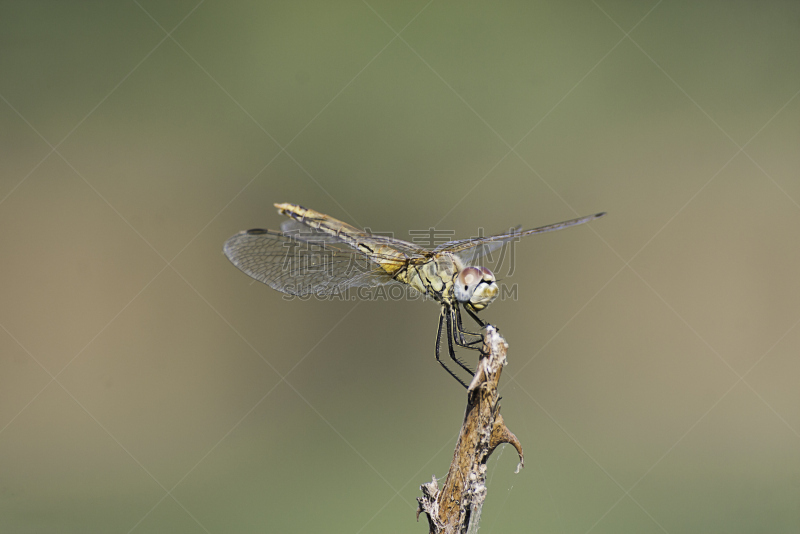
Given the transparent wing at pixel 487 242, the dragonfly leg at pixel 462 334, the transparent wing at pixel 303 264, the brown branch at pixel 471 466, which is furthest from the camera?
the transparent wing at pixel 303 264

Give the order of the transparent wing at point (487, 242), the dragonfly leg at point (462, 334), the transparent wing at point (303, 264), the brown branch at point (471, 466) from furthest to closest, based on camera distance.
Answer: the transparent wing at point (303, 264)
the dragonfly leg at point (462, 334)
the transparent wing at point (487, 242)
the brown branch at point (471, 466)

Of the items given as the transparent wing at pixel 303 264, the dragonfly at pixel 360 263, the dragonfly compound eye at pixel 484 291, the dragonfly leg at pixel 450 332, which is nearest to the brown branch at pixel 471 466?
the dragonfly compound eye at pixel 484 291

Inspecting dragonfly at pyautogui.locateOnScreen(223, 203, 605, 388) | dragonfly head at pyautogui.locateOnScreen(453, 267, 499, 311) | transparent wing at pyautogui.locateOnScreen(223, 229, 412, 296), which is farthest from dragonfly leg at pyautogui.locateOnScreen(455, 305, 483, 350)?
transparent wing at pyautogui.locateOnScreen(223, 229, 412, 296)

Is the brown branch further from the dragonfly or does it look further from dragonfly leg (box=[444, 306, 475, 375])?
dragonfly leg (box=[444, 306, 475, 375])

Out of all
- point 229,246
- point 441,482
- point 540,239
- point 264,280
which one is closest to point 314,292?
point 264,280

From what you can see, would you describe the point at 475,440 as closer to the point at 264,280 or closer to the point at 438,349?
the point at 438,349

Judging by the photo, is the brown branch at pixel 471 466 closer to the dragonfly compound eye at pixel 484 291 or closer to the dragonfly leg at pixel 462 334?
the dragonfly compound eye at pixel 484 291

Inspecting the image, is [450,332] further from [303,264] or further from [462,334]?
[303,264]

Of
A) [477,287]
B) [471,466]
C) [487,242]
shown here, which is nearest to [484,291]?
[477,287]
